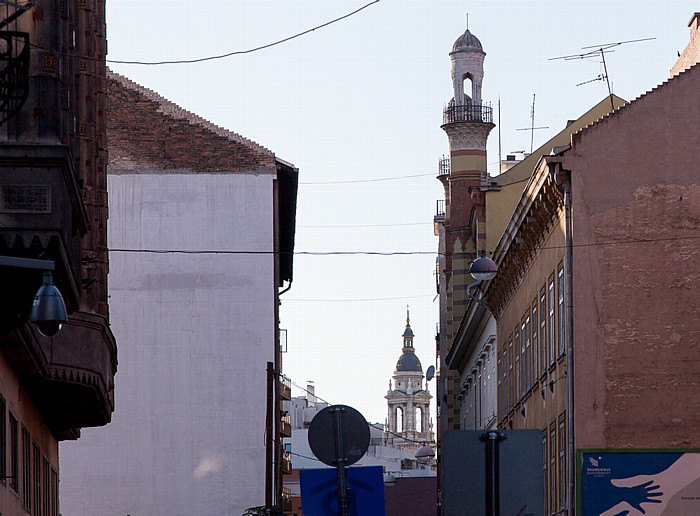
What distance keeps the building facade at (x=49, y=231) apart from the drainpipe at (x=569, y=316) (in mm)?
8071

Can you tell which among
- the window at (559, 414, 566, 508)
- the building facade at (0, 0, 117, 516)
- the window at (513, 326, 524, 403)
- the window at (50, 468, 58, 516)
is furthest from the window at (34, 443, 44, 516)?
the window at (513, 326, 524, 403)

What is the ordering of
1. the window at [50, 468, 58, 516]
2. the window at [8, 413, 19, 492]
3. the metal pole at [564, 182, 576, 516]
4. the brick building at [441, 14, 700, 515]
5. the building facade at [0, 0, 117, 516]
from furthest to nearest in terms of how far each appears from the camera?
the window at [50, 468, 58, 516] → the metal pole at [564, 182, 576, 516] → the brick building at [441, 14, 700, 515] → the window at [8, 413, 19, 492] → the building facade at [0, 0, 117, 516]

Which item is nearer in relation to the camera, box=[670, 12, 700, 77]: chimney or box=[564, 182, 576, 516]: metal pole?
box=[564, 182, 576, 516]: metal pole

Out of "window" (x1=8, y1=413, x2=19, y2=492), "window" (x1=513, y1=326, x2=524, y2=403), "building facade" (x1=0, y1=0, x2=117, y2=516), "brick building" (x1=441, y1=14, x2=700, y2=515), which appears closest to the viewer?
"building facade" (x1=0, y1=0, x2=117, y2=516)

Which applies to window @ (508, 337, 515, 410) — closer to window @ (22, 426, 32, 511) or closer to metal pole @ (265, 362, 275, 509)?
metal pole @ (265, 362, 275, 509)

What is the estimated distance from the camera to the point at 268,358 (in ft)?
150

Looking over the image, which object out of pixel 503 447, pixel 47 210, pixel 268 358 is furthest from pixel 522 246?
pixel 503 447

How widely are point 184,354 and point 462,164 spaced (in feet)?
73.2

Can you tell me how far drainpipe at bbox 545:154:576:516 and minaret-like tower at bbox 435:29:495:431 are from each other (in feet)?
101

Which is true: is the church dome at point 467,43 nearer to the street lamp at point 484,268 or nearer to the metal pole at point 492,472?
the street lamp at point 484,268

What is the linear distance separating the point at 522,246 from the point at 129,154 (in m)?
14.0

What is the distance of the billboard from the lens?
2802cm

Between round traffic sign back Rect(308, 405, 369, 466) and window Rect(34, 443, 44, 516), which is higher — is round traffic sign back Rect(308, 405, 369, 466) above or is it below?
above

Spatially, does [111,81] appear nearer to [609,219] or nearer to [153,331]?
[153,331]
